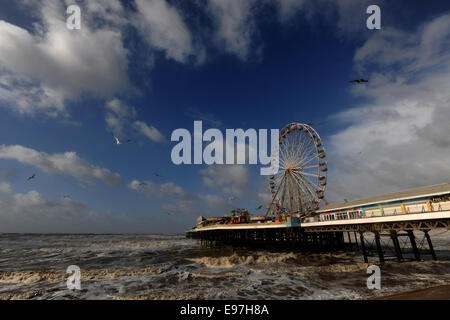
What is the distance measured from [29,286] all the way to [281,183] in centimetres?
4223

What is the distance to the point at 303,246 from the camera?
125ft

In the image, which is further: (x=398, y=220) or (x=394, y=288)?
(x=398, y=220)

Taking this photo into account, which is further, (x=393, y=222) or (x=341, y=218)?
(x=341, y=218)

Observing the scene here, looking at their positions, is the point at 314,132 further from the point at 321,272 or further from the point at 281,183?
the point at 321,272
